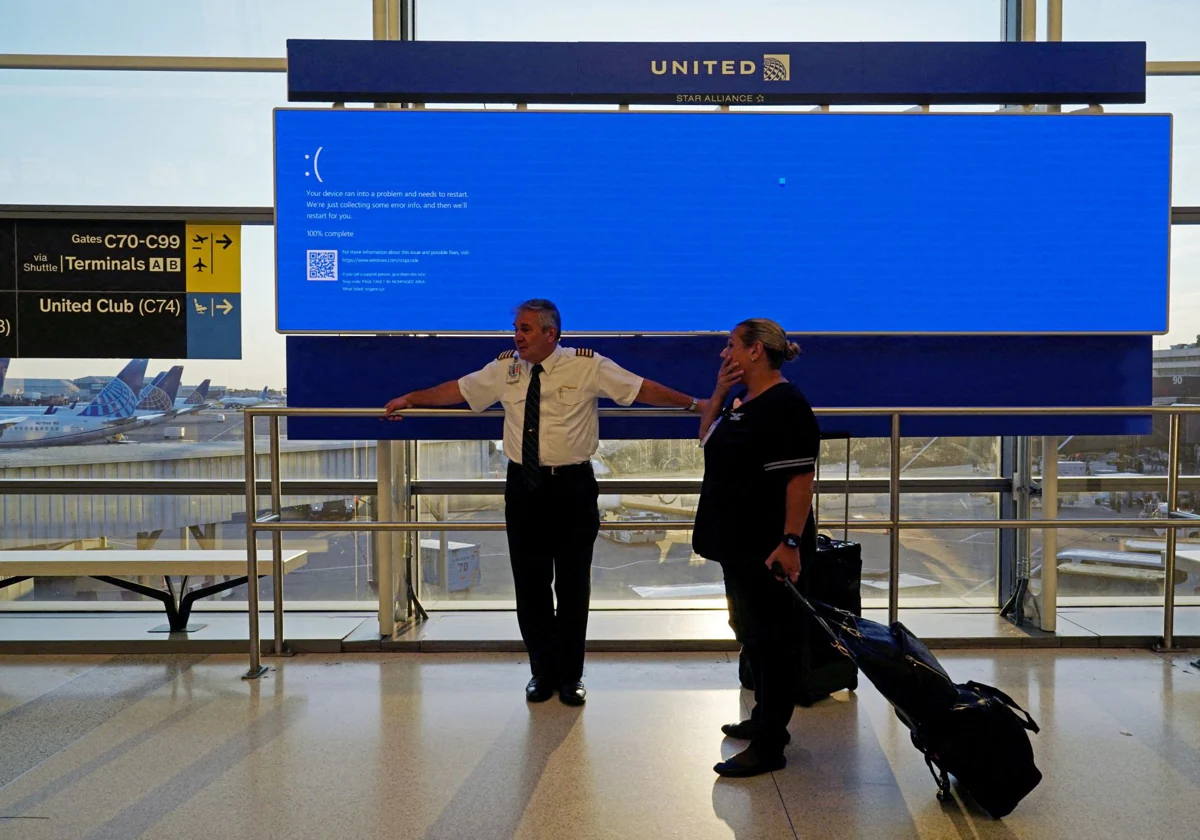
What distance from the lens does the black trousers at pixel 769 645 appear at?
2740mm

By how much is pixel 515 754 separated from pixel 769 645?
2.90 feet

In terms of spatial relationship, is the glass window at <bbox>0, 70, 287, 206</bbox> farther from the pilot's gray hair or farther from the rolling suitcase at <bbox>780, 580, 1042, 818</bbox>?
the rolling suitcase at <bbox>780, 580, 1042, 818</bbox>

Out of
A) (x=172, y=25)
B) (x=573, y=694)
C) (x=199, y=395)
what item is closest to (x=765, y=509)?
(x=573, y=694)

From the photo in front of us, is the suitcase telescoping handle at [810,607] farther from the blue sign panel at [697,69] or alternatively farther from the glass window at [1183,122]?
the glass window at [1183,122]

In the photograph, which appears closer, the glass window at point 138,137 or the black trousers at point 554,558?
the black trousers at point 554,558

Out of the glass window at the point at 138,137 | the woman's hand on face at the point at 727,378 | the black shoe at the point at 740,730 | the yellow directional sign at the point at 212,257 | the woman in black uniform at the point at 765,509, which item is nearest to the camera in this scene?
the woman in black uniform at the point at 765,509

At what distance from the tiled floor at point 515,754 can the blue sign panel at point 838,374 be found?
1010mm

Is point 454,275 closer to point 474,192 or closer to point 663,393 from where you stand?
point 474,192

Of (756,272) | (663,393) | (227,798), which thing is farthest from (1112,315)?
(227,798)

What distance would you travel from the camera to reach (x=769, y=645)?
274cm

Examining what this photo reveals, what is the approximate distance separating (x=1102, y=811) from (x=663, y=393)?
1.91 m

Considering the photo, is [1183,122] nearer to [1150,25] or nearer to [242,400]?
[1150,25]

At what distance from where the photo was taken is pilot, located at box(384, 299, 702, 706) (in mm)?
3461

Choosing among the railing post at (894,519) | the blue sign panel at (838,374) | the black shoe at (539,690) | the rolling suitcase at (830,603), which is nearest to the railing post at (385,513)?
the blue sign panel at (838,374)
